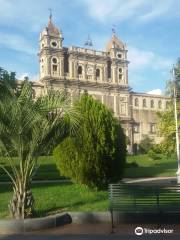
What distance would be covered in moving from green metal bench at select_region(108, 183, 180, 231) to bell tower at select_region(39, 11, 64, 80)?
2420 inches

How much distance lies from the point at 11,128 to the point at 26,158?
0.77m

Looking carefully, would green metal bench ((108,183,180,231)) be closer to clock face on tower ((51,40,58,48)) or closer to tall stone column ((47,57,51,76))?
tall stone column ((47,57,51,76))

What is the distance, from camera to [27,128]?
9398mm

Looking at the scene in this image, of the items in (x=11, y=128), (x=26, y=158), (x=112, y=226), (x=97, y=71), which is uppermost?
(x=97, y=71)

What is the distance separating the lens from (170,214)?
367 inches

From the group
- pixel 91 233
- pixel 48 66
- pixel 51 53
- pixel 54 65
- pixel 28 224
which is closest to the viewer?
pixel 91 233

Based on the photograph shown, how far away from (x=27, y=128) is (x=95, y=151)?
4267 millimetres

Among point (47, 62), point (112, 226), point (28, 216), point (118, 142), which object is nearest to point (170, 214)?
point (112, 226)

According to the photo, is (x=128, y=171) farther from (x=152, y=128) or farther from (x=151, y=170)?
(x=152, y=128)

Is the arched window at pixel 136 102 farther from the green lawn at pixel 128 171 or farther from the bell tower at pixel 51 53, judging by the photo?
the green lawn at pixel 128 171

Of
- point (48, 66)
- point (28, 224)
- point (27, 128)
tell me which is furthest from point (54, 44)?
point (28, 224)

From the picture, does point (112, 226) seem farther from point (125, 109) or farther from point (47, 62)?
point (125, 109)

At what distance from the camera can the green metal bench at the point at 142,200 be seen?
9297 mm

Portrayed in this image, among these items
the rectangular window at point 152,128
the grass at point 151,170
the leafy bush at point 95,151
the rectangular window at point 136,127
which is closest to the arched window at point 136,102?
the rectangular window at point 136,127
